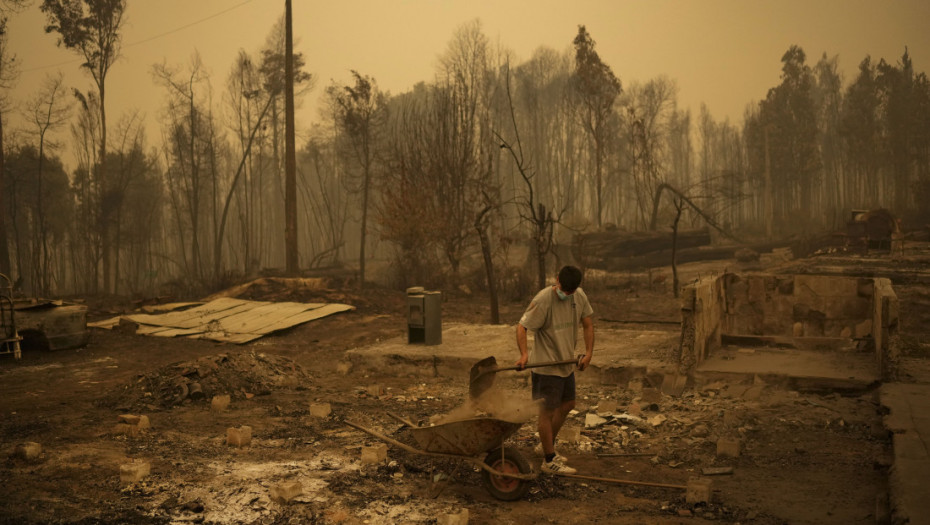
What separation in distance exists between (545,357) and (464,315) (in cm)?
914

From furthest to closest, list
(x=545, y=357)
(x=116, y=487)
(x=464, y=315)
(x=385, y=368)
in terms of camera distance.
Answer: (x=464, y=315) → (x=385, y=368) → (x=545, y=357) → (x=116, y=487)

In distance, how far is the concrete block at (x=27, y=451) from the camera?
5.51m

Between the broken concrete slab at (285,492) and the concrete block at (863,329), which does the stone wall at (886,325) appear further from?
the broken concrete slab at (285,492)

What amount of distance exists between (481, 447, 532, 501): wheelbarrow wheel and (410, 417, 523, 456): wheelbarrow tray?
10 cm

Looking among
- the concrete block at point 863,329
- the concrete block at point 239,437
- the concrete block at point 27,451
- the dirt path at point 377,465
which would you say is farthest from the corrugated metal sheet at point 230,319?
the concrete block at point 863,329

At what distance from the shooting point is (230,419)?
718 cm

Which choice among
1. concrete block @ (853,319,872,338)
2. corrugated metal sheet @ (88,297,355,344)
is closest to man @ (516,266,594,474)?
concrete block @ (853,319,872,338)

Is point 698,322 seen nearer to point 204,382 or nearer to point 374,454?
point 374,454

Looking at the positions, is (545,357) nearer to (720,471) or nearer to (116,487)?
(720,471)

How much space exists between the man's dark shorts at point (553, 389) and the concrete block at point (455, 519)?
1270 millimetres

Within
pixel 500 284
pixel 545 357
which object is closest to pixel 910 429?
pixel 545 357

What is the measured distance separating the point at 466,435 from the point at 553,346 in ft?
3.42

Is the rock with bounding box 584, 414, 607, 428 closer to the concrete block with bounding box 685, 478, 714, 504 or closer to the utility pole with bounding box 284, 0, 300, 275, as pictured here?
the concrete block with bounding box 685, 478, 714, 504

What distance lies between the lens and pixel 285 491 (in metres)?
4.60
